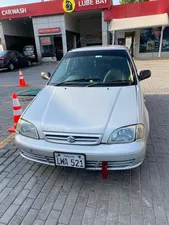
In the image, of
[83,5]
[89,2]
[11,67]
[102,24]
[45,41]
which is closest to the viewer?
[11,67]

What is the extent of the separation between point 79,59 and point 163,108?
2758 millimetres

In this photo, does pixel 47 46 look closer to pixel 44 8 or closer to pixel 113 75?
pixel 44 8

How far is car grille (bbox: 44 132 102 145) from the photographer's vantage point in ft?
7.10

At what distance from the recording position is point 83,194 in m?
2.35

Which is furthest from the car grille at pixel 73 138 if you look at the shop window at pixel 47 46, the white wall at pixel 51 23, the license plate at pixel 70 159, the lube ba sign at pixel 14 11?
the lube ba sign at pixel 14 11

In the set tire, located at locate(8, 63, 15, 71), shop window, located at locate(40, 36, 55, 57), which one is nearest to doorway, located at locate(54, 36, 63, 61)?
shop window, located at locate(40, 36, 55, 57)

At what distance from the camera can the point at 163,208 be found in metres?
2.08

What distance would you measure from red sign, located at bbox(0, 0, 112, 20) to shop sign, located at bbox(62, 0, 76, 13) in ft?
0.84

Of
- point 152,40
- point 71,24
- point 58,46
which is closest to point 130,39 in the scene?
point 152,40

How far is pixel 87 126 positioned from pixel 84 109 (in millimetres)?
352

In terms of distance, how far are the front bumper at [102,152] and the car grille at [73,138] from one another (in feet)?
0.16

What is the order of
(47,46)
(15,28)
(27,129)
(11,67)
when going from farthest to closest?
(15,28), (47,46), (11,67), (27,129)

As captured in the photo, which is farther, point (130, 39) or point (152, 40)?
point (130, 39)

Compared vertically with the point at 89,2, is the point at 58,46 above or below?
below
